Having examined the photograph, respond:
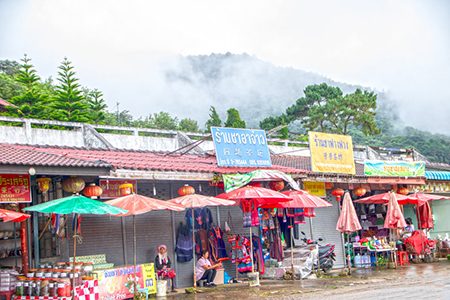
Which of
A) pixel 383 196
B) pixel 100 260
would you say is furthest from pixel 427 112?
pixel 100 260

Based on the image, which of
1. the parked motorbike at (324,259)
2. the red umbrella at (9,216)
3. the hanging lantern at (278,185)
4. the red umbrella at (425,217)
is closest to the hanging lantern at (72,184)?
the red umbrella at (9,216)

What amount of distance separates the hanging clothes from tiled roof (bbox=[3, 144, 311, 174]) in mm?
1636

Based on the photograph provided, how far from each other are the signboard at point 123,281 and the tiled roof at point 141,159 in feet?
7.42

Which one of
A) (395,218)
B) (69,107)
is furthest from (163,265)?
(69,107)

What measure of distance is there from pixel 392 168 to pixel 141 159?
9.26 meters

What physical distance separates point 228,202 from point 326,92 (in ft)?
105

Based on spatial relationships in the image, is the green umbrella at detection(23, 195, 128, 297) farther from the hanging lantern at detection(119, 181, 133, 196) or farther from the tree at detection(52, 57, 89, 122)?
the tree at detection(52, 57, 89, 122)

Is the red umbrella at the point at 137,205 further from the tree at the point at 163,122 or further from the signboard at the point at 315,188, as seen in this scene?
the tree at the point at 163,122

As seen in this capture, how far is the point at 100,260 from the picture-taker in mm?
10477

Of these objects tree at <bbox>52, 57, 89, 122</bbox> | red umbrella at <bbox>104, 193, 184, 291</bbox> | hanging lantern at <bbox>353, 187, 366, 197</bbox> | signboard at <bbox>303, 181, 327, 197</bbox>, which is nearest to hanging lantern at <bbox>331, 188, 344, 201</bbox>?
signboard at <bbox>303, 181, 327, 197</bbox>

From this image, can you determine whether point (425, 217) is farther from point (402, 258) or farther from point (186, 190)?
point (186, 190)

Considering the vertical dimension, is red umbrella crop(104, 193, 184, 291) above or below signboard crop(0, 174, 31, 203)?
below

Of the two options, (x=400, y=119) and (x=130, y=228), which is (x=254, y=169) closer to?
(x=130, y=228)

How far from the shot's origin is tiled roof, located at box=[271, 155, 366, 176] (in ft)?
54.2
